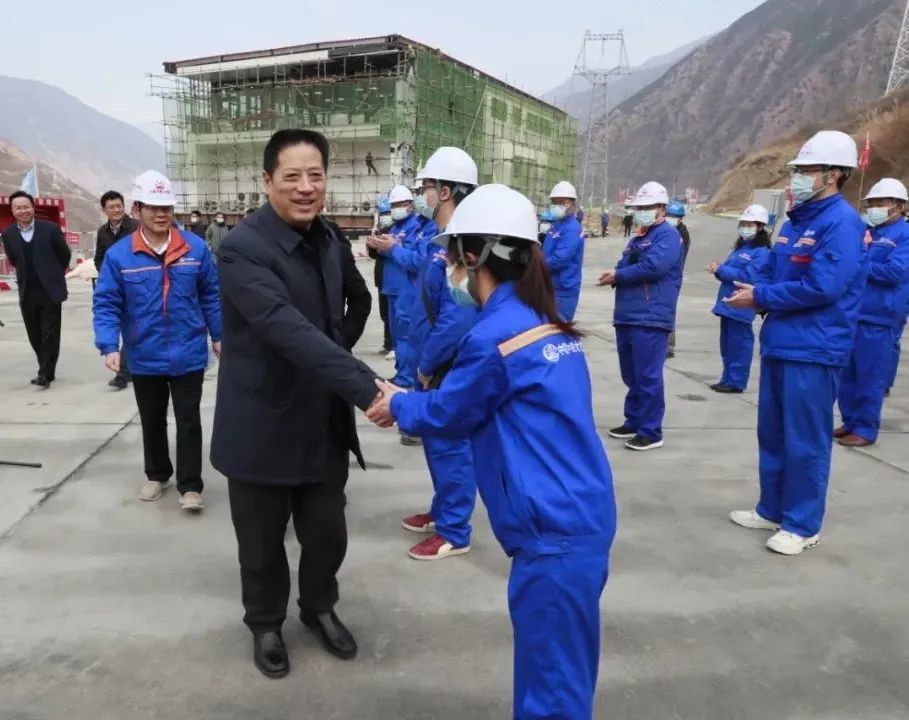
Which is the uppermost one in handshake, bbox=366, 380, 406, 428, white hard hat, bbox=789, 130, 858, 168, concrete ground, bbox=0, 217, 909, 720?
white hard hat, bbox=789, 130, 858, 168

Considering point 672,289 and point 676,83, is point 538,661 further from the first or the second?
point 676,83

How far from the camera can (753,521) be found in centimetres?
391

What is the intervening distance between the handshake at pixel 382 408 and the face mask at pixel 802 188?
243 cm

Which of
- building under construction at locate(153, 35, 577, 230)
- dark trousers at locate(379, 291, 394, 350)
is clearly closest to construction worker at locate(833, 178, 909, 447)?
dark trousers at locate(379, 291, 394, 350)

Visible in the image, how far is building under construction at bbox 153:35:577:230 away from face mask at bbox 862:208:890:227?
99.7ft

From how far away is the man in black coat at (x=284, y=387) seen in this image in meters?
2.31

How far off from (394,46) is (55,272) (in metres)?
32.0

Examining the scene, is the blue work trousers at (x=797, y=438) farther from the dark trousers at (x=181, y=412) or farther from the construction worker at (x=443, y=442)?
the dark trousers at (x=181, y=412)

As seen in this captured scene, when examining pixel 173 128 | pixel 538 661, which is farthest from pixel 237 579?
pixel 173 128

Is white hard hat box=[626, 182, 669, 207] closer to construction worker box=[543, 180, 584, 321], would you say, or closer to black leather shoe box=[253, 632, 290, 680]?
construction worker box=[543, 180, 584, 321]

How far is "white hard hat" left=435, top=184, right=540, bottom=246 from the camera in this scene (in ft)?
6.17

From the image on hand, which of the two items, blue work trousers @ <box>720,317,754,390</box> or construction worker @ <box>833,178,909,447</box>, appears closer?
construction worker @ <box>833,178,909,447</box>

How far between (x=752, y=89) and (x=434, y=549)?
368 feet

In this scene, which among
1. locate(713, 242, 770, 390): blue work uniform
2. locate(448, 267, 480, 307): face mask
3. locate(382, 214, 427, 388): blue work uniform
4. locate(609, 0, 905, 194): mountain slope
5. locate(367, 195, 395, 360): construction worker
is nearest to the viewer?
locate(448, 267, 480, 307): face mask
